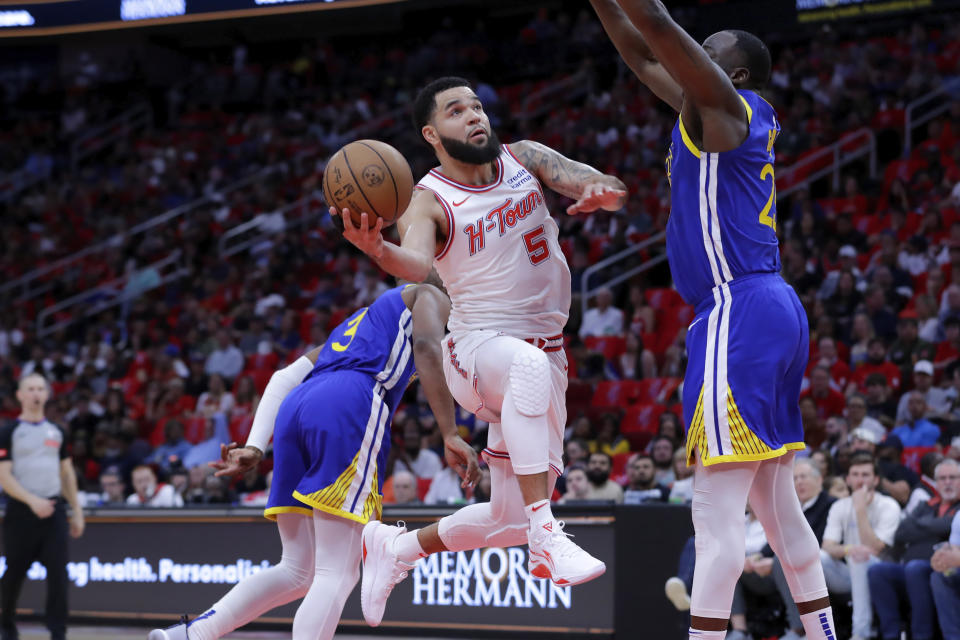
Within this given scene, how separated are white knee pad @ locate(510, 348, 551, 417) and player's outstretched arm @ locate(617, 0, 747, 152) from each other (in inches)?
43.0

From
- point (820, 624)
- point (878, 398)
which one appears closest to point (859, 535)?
point (878, 398)

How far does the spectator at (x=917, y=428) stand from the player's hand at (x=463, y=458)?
6266 millimetres

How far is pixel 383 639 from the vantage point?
967 cm

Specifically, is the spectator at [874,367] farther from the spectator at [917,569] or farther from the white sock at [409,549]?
the white sock at [409,549]

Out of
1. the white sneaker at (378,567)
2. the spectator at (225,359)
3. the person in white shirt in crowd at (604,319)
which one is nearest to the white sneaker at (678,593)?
the white sneaker at (378,567)

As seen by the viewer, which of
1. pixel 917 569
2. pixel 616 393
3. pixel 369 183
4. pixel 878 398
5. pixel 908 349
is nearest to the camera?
pixel 369 183

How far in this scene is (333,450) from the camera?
5328 millimetres

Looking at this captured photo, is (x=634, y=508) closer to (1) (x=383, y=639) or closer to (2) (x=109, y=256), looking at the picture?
(1) (x=383, y=639)

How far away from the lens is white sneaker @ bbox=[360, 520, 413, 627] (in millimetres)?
5266

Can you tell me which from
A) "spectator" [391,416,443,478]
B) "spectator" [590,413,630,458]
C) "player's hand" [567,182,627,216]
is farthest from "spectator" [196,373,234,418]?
"player's hand" [567,182,627,216]

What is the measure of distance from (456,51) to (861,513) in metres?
15.5

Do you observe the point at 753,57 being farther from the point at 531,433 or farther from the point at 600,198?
the point at 531,433

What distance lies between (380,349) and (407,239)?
106cm

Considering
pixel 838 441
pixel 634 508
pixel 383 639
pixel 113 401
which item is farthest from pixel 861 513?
pixel 113 401
